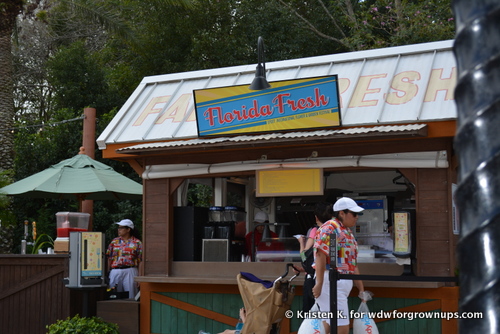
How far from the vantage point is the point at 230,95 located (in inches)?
354

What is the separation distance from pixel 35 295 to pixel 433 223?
5.75m

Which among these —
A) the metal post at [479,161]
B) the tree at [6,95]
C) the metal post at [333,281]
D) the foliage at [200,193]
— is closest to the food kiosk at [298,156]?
the metal post at [333,281]

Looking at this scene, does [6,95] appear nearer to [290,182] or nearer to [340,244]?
[290,182]

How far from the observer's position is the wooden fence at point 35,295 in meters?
9.78

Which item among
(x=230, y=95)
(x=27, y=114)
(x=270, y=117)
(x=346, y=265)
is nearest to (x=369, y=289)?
(x=346, y=265)

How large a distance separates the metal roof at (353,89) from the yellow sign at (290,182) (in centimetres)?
55

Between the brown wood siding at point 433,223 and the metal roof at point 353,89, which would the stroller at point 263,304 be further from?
the metal roof at point 353,89

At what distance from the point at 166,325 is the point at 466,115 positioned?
349 inches

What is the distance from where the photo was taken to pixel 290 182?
8727mm

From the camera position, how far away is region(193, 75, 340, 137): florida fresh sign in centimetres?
838

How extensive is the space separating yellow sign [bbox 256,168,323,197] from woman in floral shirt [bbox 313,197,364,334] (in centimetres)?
149

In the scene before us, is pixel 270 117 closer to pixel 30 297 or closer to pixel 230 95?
pixel 230 95

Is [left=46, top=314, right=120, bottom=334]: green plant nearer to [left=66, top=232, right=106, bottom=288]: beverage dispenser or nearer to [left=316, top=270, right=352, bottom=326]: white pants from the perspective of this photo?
[left=66, top=232, right=106, bottom=288]: beverage dispenser

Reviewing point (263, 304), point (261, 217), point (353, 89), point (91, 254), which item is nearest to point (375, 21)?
point (261, 217)
